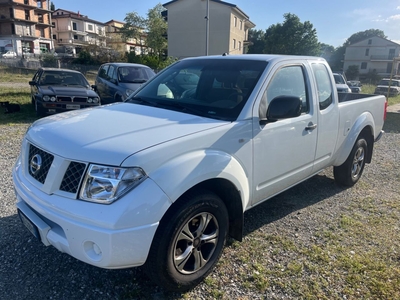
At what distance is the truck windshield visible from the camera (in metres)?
3.08

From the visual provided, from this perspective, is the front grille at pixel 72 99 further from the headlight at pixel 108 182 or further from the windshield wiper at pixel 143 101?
the headlight at pixel 108 182

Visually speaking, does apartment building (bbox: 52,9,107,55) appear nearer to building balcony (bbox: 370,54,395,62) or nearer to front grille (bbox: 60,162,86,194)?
building balcony (bbox: 370,54,395,62)

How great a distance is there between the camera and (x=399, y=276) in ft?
9.64

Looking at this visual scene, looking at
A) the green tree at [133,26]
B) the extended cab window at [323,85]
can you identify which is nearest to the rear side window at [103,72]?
the extended cab window at [323,85]

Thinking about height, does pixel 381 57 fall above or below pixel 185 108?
above

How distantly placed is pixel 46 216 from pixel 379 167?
6.19 metres

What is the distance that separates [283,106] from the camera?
113 inches

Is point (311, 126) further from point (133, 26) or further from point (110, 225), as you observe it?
point (133, 26)

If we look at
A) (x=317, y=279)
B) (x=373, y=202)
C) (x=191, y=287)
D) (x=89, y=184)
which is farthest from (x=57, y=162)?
(x=373, y=202)

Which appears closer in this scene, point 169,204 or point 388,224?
point 169,204

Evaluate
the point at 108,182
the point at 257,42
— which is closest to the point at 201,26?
the point at 257,42

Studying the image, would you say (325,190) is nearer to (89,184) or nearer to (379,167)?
(379,167)

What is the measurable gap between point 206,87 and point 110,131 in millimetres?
1303

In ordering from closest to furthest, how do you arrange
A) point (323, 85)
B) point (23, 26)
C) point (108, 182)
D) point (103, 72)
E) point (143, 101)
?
point (108, 182) → point (143, 101) → point (323, 85) → point (103, 72) → point (23, 26)
